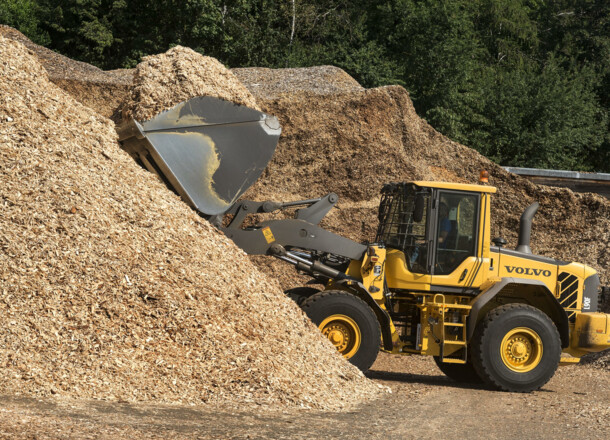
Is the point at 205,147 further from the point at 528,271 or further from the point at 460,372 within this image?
the point at 460,372

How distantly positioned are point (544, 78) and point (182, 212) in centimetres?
2167

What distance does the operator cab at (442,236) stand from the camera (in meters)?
9.74

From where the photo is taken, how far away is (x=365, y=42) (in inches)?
1217

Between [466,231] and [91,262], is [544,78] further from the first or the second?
[91,262]

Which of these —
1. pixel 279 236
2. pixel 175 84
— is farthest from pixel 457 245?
pixel 175 84

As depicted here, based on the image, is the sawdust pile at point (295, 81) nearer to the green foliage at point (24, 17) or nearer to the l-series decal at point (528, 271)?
the l-series decal at point (528, 271)

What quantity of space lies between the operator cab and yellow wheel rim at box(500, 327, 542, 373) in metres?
0.77

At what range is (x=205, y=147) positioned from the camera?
9.48 metres

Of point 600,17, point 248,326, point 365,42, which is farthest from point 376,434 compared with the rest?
point 600,17

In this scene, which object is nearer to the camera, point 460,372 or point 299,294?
point 299,294

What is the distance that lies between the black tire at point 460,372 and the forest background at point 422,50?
49.5ft

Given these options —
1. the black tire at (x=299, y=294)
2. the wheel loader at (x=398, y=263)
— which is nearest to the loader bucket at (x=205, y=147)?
the wheel loader at (x=398, y=263)

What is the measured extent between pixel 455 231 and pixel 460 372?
2.01 m

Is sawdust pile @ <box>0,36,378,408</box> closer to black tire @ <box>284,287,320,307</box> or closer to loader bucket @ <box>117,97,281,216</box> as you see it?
loader bucket @ <box>117,97,281,216</box>
